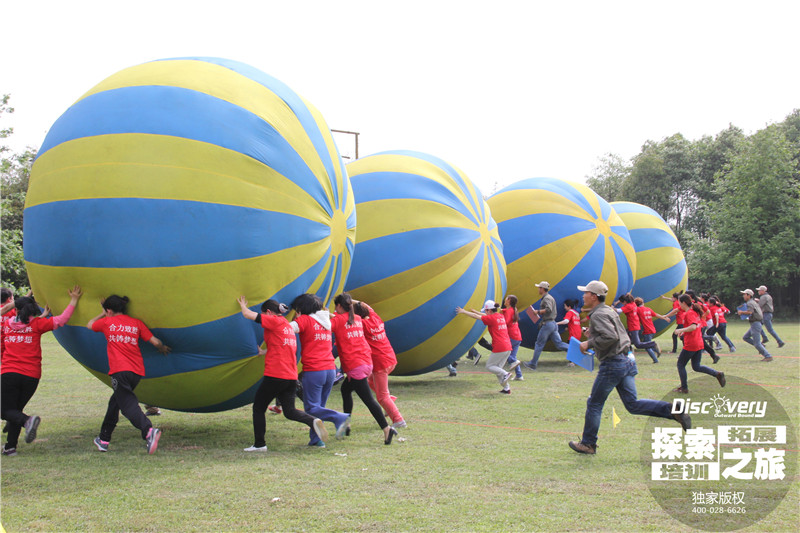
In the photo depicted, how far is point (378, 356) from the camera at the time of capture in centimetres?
848

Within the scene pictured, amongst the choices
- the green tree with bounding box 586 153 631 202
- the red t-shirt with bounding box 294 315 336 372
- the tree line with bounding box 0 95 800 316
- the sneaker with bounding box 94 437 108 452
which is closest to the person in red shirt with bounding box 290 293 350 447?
the red t-shirt with bounding box 294 315 336 372

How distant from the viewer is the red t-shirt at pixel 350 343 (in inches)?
309

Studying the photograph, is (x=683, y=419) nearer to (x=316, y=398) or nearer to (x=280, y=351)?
(x=316, y=398)

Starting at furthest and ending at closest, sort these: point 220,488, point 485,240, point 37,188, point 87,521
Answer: point 485,240, point 37,188, point 220,488, point 87,521

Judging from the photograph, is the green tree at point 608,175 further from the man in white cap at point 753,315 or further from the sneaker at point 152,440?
the sneaker at point 152,440

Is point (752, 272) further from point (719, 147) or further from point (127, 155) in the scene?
point (127, 155)

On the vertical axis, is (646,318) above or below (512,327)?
above

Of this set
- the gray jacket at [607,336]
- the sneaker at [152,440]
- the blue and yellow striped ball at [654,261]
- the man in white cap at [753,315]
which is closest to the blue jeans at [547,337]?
the blue and yellow striped ball at [654,261]

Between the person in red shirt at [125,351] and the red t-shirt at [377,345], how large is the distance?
2.76m

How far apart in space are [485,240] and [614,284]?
558 centimetres

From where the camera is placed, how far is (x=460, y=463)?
6309 millimetres

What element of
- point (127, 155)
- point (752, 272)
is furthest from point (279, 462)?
point (752, 272)

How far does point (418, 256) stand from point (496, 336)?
2.15 m

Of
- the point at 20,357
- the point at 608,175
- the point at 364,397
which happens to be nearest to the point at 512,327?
the point at 364,397
